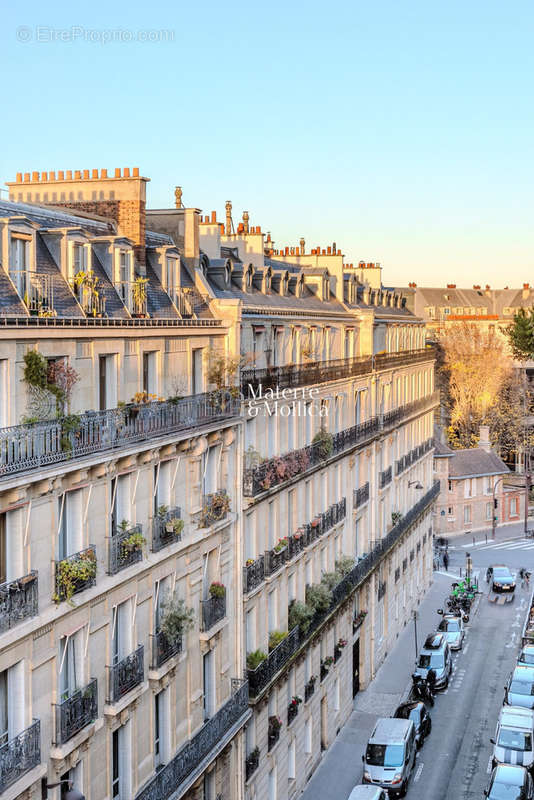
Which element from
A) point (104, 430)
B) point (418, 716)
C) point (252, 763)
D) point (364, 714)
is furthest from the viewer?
point (364, 714)

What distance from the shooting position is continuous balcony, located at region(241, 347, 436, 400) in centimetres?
2634

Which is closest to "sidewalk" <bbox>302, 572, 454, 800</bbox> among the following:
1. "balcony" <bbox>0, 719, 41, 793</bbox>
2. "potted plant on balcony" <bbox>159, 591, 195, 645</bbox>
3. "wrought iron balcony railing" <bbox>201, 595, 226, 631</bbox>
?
"wrought iron balcony railing" <bbox>201, 595, 226, 631</bbox>

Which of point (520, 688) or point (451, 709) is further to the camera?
point (451, 709)

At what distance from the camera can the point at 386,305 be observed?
50.6 meters

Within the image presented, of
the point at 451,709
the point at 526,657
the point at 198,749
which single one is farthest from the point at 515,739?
the point at 198,749

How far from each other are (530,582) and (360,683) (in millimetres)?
23803

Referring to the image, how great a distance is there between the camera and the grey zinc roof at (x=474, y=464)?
7594 cm

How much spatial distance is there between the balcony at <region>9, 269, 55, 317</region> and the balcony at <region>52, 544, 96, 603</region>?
4.28 m

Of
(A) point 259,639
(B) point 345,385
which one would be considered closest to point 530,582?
(B) point 345,385

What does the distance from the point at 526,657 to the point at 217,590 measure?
22718mm

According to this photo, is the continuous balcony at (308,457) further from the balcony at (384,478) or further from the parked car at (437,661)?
the parked car at (437,661)

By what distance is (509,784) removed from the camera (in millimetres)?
28438

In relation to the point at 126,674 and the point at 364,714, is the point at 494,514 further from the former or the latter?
the point at 126,674

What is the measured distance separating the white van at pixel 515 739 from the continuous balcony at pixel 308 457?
10.7 meters
